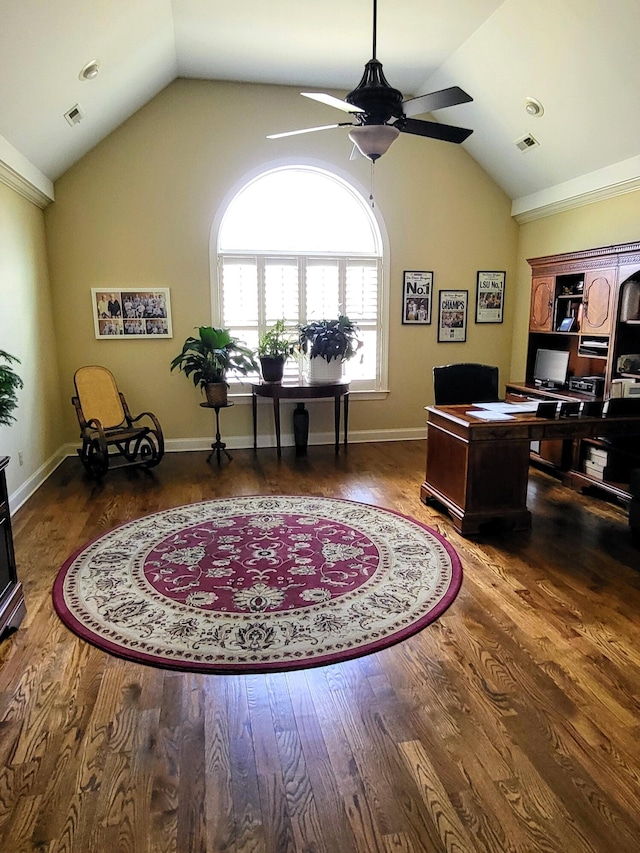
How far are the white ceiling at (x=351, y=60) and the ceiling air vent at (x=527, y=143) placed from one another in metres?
0.05

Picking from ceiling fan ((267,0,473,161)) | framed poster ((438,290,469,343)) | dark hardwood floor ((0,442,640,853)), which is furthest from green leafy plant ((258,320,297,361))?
dark hardwood floor ((0,442,640,853))

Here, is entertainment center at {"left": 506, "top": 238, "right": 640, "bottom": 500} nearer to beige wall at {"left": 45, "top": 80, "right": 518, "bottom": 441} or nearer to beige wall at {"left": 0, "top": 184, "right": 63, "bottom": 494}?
beige wall at {"left": 45, "top": 80, "right": 518, "bottom": 441}

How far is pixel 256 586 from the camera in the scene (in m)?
3.12

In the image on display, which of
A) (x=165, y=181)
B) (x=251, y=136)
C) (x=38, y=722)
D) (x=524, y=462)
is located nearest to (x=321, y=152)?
(x=251, y=136)

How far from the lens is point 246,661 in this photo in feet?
8.05

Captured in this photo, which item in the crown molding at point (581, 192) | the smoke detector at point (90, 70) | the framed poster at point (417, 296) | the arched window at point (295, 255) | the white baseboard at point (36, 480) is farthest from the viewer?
the framed poster at point (417, 296)

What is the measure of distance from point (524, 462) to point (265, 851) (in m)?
2.92

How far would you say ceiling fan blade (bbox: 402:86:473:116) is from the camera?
9.84ft

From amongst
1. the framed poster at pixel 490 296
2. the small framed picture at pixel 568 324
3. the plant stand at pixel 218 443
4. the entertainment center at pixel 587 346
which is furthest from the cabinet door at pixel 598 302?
the plant stand at pixel 218 443

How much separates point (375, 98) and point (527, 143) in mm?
3045

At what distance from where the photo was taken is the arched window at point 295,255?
6.00 m

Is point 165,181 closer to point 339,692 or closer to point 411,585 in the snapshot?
point 411,585

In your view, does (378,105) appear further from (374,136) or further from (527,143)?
(527,143)

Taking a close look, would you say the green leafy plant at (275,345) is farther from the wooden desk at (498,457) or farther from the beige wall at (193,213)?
the wooden desk at (498,457)
